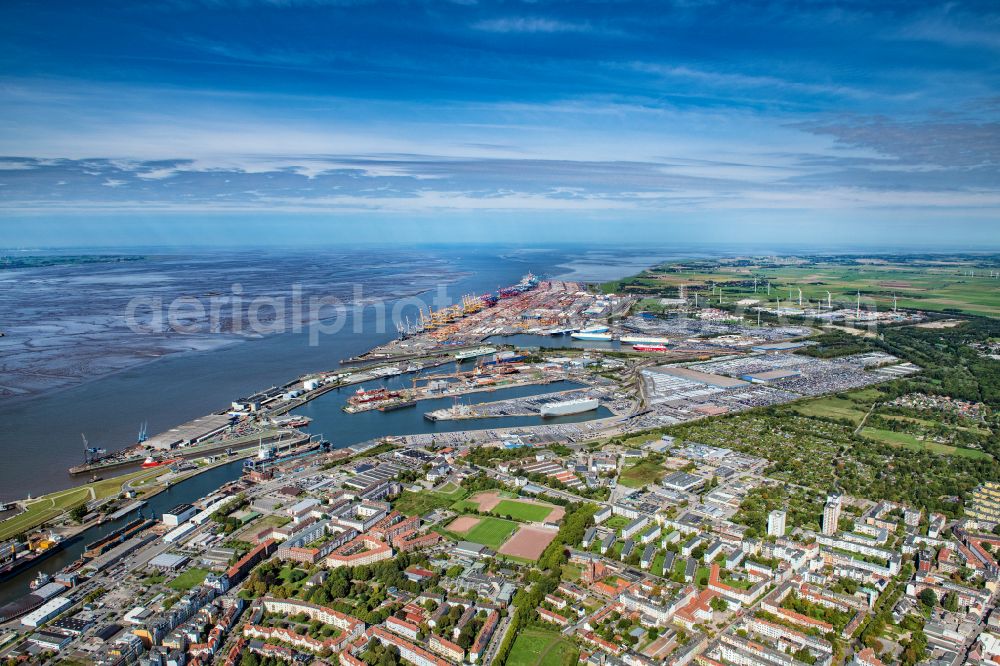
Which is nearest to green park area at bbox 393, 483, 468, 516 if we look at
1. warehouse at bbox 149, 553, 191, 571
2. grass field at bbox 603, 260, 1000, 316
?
warehouse at bbox 149, 553, 191, 571

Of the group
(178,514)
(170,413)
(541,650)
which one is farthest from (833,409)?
(170,413)

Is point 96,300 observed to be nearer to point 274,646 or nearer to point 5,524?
point 5,524

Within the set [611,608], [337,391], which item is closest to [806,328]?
[337,391]

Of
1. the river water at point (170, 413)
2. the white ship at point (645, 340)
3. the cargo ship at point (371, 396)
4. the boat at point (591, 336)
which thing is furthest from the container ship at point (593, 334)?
Answer: the cargo ship at point (371, 396)

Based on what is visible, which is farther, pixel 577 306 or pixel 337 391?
pixel 577 306

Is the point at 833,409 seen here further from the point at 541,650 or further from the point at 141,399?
the point at 141,399

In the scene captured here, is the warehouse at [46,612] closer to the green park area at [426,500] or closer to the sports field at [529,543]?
the green park area at [426,500]

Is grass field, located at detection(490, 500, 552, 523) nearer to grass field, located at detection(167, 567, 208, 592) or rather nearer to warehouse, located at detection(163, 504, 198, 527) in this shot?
grass field, located at detection(167, 567, 208, 592)
